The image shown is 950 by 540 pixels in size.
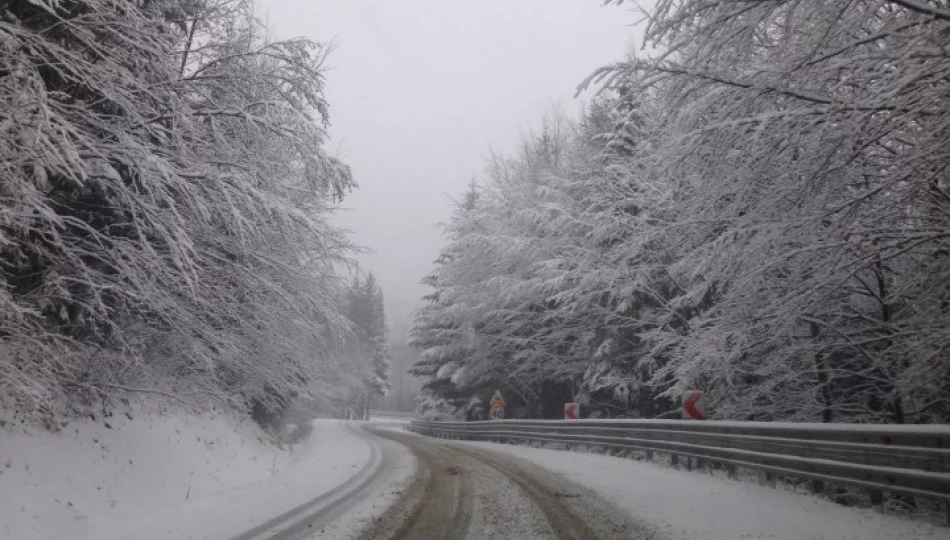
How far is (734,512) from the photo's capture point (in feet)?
22.5

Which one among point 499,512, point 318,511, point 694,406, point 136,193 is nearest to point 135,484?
point 318,511

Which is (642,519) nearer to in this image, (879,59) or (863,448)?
(863,448)

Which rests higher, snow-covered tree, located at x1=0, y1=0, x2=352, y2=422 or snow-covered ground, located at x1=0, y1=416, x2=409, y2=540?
snow-covered tree, located at x1=0, y1=0, x2=352, y2=422

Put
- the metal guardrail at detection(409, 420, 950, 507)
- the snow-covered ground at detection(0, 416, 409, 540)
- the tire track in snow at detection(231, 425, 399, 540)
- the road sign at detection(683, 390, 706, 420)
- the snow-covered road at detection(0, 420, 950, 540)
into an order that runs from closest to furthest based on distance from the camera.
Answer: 1. the metal guardrail at detection(409, 420, 950, 507)
2. the snow-covered road at detection(0, 420, 950, 540)
3. the tire track in snow at detection(231, 425, 399, 540)
4. the snow-covered ground at detection(0, 416, 409, 540)
5. the road sign at detection(683, 390, 706, 420)

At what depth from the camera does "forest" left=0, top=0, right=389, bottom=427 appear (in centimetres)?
584

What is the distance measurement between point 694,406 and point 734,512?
5449 millimetres

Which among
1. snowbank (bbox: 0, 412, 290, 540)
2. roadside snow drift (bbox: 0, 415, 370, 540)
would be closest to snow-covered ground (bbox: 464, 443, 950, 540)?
roadside snow drift (bbox: 0, 415, 370, 540)

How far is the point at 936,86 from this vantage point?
5.41 metres

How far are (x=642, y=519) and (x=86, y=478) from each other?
6587mm

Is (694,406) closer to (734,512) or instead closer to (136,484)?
(734,512)

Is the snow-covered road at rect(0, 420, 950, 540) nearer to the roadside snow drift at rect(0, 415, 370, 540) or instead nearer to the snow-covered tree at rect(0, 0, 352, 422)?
the roadside snow drift at rect(0, 415, 370, 540)

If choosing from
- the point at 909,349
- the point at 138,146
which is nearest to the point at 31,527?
the point at 138,146

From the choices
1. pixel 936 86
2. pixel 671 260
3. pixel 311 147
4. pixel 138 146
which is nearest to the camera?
pixel 936 86

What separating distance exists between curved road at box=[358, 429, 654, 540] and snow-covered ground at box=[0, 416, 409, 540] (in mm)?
929
